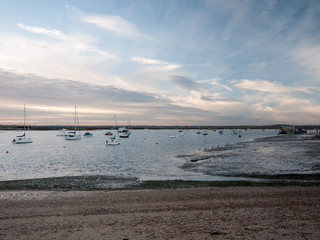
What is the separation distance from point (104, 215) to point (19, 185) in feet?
41.2

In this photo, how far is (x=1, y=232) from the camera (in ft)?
29.3

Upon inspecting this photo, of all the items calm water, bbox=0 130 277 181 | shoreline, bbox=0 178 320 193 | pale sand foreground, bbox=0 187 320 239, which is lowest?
calm water, bbox=0 130 277 181

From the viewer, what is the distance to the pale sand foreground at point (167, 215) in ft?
27.8

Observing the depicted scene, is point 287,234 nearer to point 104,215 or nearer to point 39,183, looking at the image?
point 104,215

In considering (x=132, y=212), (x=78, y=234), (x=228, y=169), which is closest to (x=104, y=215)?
(x=132, y=212)

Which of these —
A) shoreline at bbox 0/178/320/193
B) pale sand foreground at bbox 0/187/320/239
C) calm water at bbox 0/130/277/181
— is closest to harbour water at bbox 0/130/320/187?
calm water at bbox 0/130/277/181

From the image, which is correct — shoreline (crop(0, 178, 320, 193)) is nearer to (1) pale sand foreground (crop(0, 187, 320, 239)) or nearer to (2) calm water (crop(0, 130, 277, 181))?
(1) pale sand foreground (crop(0, 187, 320, 239))

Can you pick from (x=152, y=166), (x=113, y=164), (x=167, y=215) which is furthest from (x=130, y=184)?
(x=113, y=164)

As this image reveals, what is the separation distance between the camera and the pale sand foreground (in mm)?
A: 8469

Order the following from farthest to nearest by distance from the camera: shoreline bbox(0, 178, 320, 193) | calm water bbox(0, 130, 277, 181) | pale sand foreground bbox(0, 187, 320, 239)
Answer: calm water bbox(0, 130, 277, 181) → shoreline bbox(0, 178, 320, 193) → pale sand foreground bbox(0, 187, 320, 239)

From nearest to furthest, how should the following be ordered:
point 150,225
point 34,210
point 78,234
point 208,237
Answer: point 208,237
point 78,234
point 150,225
point 34,210

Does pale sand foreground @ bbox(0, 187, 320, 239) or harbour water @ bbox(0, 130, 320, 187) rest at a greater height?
pale sand foreground @ bbox(0, 187, 320, 239)

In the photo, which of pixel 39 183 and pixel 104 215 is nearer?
pixel 104 215

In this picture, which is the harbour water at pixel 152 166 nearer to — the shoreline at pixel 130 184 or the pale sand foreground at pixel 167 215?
the shoreline at pixel 130 184
